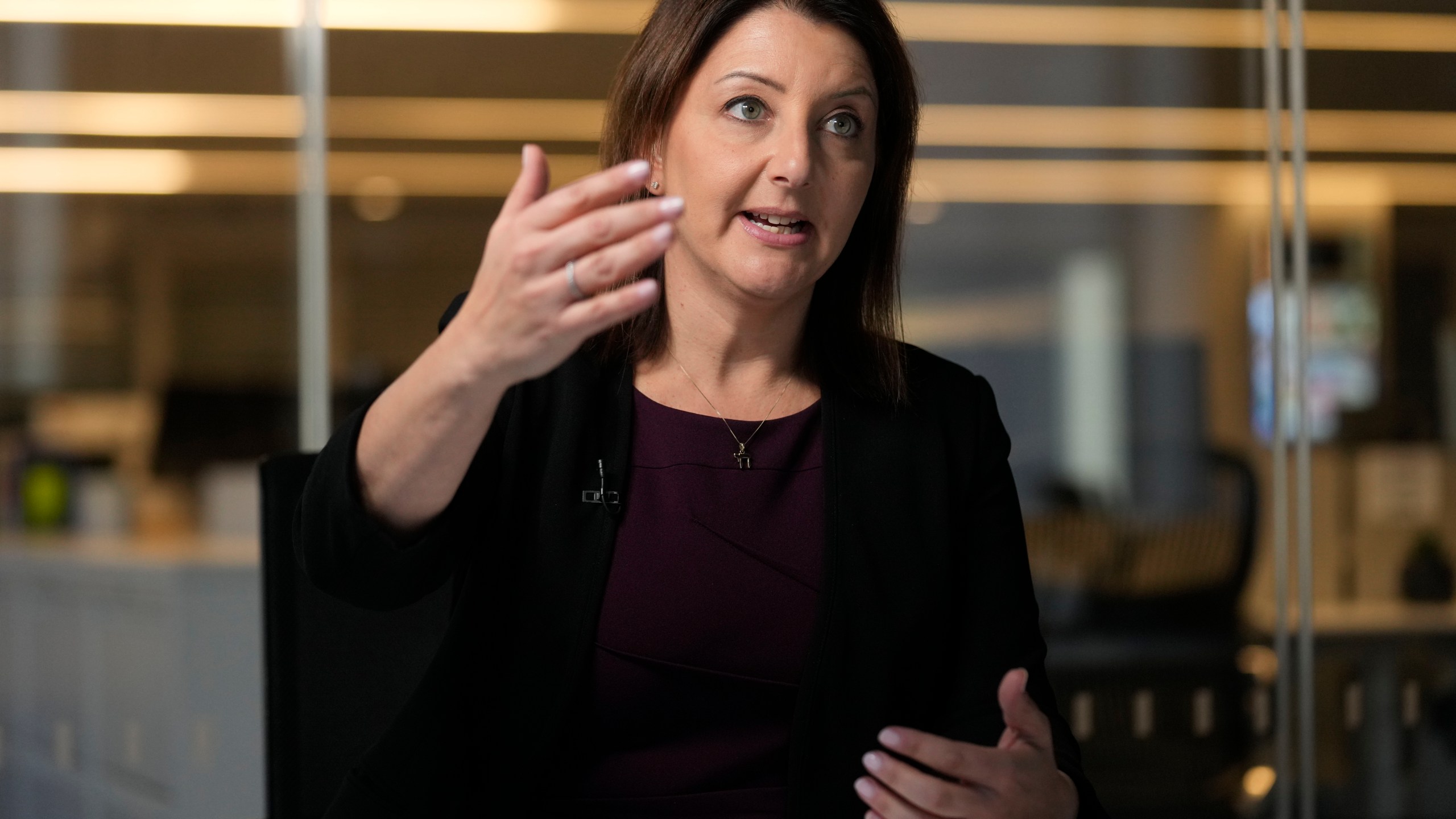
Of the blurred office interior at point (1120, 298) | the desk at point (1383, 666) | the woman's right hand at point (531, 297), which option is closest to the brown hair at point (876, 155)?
the woman's right hand at point (531, 297)

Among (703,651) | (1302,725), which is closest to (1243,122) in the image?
(1302,725)

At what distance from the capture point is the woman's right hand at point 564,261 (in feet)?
2.94

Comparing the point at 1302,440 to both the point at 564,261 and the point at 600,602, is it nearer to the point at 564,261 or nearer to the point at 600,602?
the point at 600,602

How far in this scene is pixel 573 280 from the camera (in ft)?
2.94

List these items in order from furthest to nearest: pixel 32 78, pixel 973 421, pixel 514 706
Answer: pixel 32 78
pixel 973 421
pixel 514 706

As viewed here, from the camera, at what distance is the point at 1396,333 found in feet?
9.40

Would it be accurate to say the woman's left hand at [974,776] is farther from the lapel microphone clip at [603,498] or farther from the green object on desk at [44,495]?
the green object on desk at [44,495]

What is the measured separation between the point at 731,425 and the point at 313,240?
1567 millimetres

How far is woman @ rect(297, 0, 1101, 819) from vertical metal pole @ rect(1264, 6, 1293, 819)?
1.69 metres

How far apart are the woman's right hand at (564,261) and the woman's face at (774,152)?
306 mm

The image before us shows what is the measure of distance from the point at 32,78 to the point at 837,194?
1.85 m

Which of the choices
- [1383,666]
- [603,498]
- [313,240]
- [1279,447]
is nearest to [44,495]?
[313,240]

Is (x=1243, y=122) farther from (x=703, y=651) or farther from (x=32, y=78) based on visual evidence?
(x=32, y=78)

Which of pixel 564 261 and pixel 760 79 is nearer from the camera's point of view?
pixel 564 261
